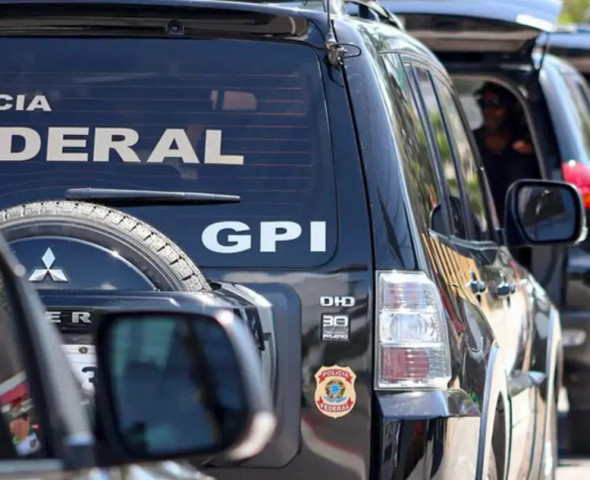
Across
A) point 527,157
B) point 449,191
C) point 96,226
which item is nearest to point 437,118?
point 449,191

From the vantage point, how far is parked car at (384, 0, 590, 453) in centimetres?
802

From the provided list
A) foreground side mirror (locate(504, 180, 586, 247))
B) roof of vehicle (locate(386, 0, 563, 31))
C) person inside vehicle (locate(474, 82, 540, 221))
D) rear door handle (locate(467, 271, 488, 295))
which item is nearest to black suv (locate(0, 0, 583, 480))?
rear door handle (locate(467, 271, 488, 295))

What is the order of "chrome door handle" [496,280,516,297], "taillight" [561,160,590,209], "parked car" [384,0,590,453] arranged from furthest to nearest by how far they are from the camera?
"taillight" [561,160,590,209] → "parked car" [384,0,590,453] → "chrome door handle" [496,280,516,297]

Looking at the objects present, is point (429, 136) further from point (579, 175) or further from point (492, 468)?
point (579, 175)

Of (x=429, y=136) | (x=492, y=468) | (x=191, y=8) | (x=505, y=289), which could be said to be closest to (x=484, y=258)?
(x=505, y=289)

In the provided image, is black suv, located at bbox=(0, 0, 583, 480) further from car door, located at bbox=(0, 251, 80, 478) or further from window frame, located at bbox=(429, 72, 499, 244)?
car door, located at bbox=(0, 251, 80, 478)

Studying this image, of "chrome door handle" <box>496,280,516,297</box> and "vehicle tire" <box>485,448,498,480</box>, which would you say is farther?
"chrome door handle" <box>496,280,516,297</box>

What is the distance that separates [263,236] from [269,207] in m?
0.08

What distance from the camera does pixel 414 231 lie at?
13.3ft

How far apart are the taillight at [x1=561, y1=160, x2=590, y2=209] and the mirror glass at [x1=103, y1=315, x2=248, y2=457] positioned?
575 cm

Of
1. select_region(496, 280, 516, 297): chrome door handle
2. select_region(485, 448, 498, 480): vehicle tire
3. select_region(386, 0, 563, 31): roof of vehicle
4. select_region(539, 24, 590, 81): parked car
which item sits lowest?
select_region(485, 448, 498, 480): vehicle tire

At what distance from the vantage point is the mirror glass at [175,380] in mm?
2525

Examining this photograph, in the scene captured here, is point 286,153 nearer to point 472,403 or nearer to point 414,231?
point 414,231

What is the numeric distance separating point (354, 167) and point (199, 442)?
164 centimetres
